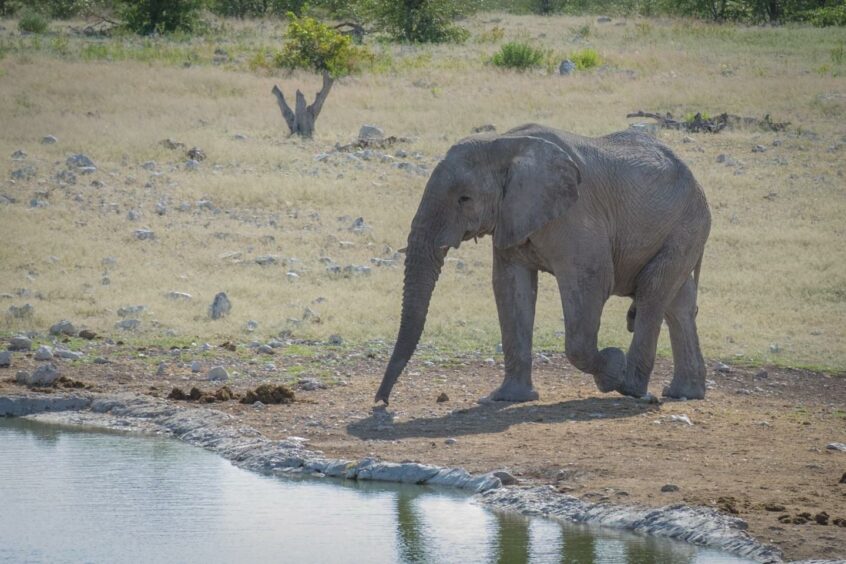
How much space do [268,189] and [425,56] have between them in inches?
676

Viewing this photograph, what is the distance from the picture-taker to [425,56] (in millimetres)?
39500

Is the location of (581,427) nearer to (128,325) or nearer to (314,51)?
(128,325)

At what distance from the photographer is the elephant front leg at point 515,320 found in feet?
40.5

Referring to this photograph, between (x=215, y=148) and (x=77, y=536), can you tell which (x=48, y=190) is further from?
(x=77, y=536)

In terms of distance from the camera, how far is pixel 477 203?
11.9m

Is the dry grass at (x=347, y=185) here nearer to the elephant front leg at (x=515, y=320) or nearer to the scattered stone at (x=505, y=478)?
the elephant front leg at (x=515, y=320)

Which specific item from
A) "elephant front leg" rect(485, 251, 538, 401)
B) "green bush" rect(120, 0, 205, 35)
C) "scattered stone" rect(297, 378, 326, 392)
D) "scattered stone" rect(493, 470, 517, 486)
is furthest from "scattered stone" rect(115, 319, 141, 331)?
"green bush" rect(120, 0, 205, 35)

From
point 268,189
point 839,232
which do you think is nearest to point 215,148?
point 268,189

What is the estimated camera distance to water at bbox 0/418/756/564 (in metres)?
9.02

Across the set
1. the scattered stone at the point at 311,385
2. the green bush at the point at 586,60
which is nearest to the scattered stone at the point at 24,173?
the scattered stone at the point at 311,385

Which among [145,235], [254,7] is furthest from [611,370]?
[254,7]

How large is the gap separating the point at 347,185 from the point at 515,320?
11799mm

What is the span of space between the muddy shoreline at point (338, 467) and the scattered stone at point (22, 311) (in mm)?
3496

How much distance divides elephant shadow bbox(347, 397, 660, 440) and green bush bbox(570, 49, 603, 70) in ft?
87.8
